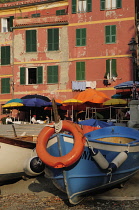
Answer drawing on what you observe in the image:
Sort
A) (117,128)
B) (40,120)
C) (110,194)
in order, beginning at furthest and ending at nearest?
(40,120) → (117,128) → (110,194)

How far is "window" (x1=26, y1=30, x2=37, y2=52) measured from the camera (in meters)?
27.1

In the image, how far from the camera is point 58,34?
87.4 ft

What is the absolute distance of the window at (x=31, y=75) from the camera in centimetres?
2667

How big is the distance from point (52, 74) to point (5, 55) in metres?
5.54

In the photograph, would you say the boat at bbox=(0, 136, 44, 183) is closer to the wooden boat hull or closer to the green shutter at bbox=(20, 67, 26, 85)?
the wooden boat hull

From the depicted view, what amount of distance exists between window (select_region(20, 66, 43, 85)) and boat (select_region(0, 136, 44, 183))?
52.0ft

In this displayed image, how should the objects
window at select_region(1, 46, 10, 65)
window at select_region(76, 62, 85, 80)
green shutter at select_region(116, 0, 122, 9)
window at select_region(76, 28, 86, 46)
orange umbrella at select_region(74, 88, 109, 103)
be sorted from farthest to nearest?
window at select_region(1, 46, 10, 65), window at select_region(76, 28, 86, 46), window at select_region(76, 62, 85, 80), green shutter at select_region(116, 0, 122, 9), orange umbrella at select_region(74, 88, 109, 103)

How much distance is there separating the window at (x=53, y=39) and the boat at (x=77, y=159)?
18.9 meters

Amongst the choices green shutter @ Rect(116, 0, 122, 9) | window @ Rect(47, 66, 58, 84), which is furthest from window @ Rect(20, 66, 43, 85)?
green shutter @ Rect(116, 0, 122, 9)

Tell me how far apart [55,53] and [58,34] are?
1.67m

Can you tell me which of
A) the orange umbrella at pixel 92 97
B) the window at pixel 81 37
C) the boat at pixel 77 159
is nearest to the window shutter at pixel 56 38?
the window at pixel 81 37

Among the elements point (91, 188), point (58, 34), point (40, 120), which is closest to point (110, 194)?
point (91, 188)

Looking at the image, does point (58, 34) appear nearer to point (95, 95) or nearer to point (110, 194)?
point (95, 95)

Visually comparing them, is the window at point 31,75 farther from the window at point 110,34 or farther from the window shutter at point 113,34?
the window shutter at point 113,34
